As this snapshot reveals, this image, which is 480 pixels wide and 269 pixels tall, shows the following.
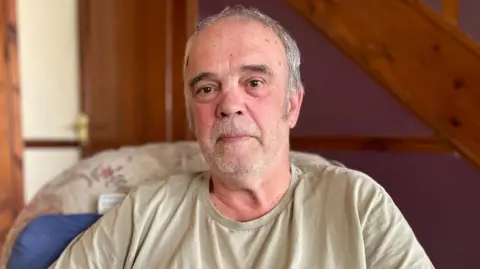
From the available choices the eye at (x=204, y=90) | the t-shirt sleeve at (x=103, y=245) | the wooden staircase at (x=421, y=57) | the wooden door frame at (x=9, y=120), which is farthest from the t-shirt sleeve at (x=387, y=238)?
the wooden door frame at (x=9, y=120)

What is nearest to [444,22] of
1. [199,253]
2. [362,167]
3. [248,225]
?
[362,167]

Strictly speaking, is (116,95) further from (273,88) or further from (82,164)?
(273,88)

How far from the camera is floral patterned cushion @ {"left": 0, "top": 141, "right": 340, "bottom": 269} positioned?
160 centimetres

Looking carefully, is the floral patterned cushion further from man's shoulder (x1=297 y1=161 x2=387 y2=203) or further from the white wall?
the white wall

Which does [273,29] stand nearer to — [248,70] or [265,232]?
[248,70]

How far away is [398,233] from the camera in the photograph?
1256mm

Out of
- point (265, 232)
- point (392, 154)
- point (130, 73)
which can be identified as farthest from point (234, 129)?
point (130, 73)

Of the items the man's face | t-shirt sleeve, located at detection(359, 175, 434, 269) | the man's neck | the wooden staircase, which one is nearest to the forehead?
the man's face

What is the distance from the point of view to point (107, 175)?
168cm

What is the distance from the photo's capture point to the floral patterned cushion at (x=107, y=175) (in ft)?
5.26

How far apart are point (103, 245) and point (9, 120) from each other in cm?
98

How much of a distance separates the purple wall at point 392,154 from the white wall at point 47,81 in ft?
1.98

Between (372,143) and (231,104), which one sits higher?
(231,104)

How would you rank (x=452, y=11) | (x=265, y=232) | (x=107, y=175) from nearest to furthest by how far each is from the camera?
(x=265, y=232)
(x=107, y=175)
(x=452, y=11)
